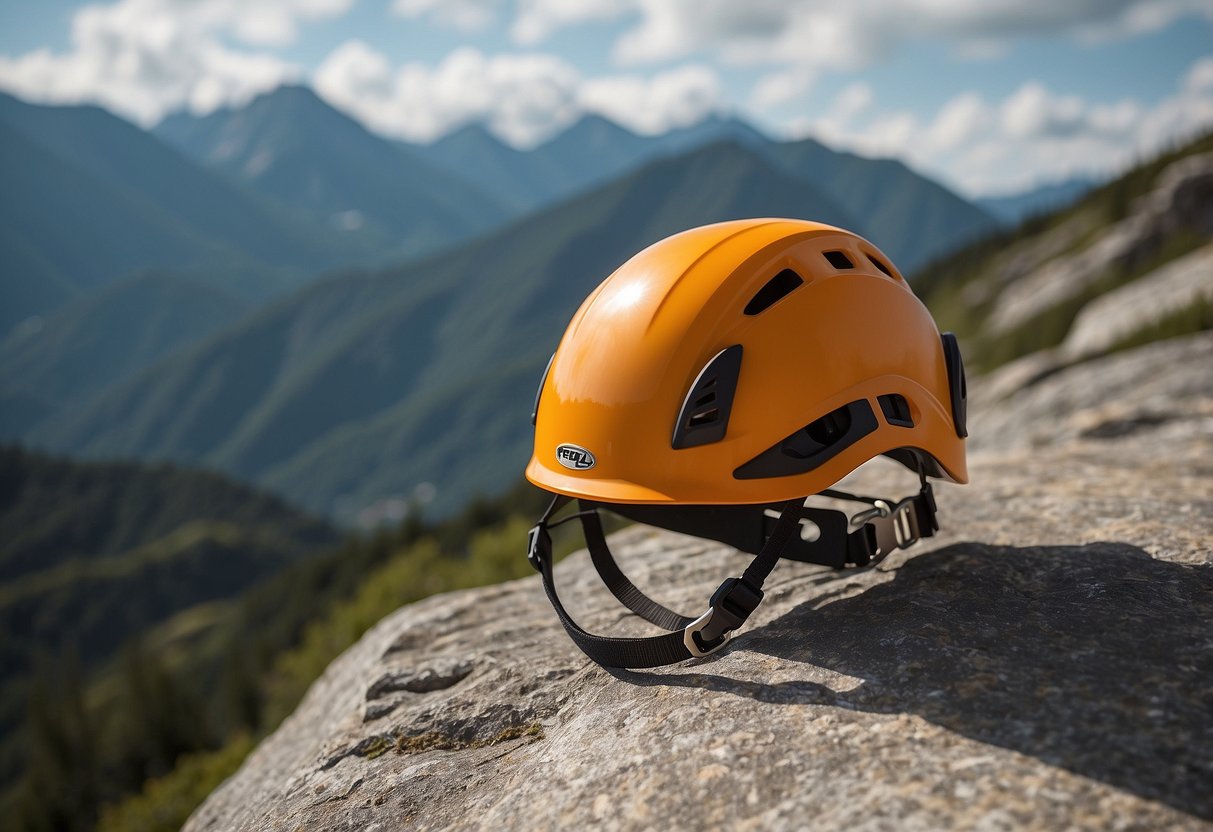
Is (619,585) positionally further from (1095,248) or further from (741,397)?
(1095,248)

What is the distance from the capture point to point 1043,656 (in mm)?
3191

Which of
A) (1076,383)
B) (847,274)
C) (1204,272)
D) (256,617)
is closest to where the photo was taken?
(847,274)

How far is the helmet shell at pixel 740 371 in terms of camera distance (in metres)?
3.80

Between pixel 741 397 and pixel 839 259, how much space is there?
46.2 inches

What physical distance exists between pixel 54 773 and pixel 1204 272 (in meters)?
103

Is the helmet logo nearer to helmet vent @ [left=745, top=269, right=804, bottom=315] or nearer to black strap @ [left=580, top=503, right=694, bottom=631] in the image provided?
black strap @ [left=580, top=503, right=694, bottom=631]

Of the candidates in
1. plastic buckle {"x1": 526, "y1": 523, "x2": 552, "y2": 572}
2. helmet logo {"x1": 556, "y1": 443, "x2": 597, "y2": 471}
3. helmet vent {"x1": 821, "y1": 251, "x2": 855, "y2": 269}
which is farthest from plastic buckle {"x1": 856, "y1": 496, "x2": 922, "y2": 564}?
→ plastic buckle {"x1": 526, "y1": 523, "x2": 552, "y2": 572}

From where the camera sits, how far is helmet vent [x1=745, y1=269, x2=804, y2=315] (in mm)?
4043

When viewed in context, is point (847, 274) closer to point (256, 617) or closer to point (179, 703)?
point (179, 703)

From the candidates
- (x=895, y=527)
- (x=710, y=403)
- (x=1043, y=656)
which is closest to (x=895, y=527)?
(x=895, y=527)

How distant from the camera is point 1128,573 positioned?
3971mm

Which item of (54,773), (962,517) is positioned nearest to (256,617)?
(54,773)

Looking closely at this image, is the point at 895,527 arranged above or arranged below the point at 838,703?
above

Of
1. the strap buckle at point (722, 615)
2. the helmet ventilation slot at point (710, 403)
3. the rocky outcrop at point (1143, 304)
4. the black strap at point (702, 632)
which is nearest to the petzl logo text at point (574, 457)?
the helmet ventilation slot at point (710, 403)
